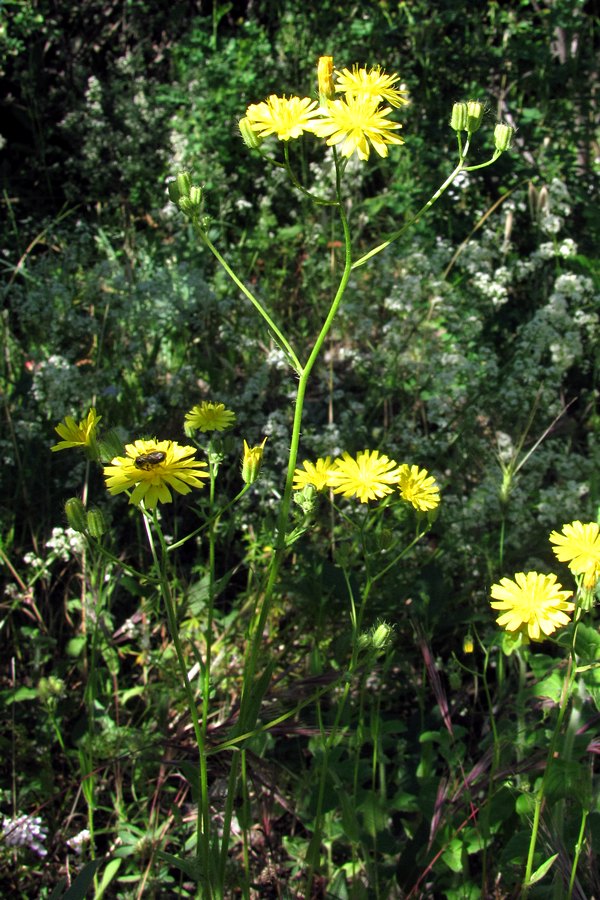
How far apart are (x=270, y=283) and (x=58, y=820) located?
2110 mm

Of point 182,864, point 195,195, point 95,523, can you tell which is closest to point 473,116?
point 195,195

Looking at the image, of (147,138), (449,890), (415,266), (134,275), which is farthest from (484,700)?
(147,138)

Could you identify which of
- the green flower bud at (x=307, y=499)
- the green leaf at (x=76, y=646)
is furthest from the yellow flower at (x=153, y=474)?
the green leaf at (x=76, y=646)

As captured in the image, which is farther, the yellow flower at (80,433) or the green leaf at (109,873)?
the green leaf at (109,873)

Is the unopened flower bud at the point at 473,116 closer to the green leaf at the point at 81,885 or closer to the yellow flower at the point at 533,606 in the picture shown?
the yellow flower at the point at 533,606

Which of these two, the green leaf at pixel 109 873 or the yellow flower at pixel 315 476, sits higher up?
the yellow flower at pixel 315 476

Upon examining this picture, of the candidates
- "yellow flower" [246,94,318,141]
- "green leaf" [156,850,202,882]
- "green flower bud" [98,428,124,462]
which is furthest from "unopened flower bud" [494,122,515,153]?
"green leaf" [156,850,202,882]

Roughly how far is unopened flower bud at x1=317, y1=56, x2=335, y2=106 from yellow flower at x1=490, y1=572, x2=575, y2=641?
709mm

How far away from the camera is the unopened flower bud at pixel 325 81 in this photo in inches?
49.4

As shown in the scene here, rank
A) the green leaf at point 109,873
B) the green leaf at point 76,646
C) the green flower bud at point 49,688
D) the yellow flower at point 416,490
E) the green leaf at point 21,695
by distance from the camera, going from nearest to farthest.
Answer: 1. the yellow flower at point 416,490
2. the green leaf at point 109,873
3. the green flower bud at point 49,688
4. the green leaf at point 21,695
5. the green leaf at point 76,646

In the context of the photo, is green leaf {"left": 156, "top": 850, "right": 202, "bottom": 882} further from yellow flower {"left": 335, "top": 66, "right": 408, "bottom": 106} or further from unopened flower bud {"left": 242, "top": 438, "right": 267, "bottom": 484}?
yellow flower {"left": 335, "top": 66, "right": 408, "bottom": 106}

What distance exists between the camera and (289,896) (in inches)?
55.5

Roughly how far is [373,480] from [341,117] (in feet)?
1.65

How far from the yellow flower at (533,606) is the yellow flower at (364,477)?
0.22 meters
